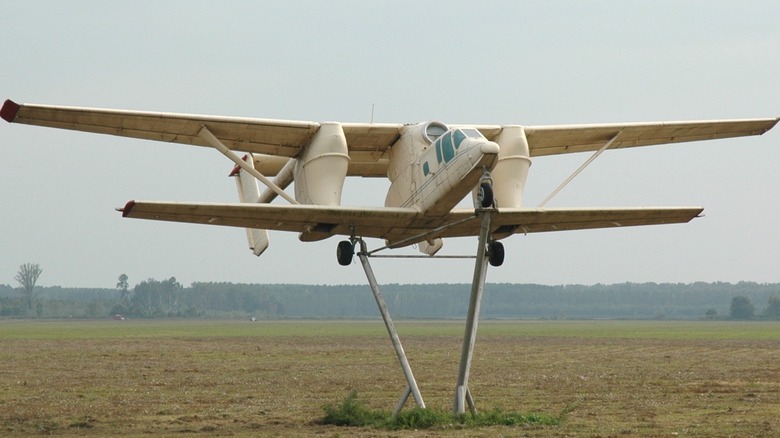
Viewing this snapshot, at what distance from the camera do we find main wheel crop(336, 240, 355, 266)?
2198 cm

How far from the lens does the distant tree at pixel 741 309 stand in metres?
188

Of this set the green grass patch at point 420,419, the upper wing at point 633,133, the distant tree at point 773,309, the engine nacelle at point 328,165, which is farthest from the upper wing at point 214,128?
the distant tree at point 773,309

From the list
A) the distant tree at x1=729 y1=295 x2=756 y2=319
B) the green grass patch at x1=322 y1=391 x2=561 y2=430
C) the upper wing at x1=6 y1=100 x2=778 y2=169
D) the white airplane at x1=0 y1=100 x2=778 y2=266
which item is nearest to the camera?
the white airplane at x1=0 y1=100 x2=778 y2=266

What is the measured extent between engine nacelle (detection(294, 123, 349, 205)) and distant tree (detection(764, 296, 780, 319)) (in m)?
181

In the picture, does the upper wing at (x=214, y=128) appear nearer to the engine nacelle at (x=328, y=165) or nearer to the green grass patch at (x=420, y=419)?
the engine nacelle at (x=328, y=165)

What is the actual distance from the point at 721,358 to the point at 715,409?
2783 centimetres

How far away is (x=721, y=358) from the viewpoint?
179ft

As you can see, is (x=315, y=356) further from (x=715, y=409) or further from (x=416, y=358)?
(x=715, y=409)

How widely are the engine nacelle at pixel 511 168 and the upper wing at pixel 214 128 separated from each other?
2.16m

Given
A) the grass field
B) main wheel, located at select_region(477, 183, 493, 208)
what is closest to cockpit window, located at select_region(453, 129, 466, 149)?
main wheel, located at select_region(477, 183, 493, 208)

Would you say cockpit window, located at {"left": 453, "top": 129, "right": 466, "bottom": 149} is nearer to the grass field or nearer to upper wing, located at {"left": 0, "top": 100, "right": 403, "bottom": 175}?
upper wing, located at {"left": 0, "top": 100, "right": 403, "bottom": 175}

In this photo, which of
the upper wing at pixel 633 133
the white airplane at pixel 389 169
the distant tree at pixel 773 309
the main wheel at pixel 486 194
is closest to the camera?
the main wheel at pixel 486 194

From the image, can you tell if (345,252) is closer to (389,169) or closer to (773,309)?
(389,169)

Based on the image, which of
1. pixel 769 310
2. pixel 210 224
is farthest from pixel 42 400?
pixel 769 310
